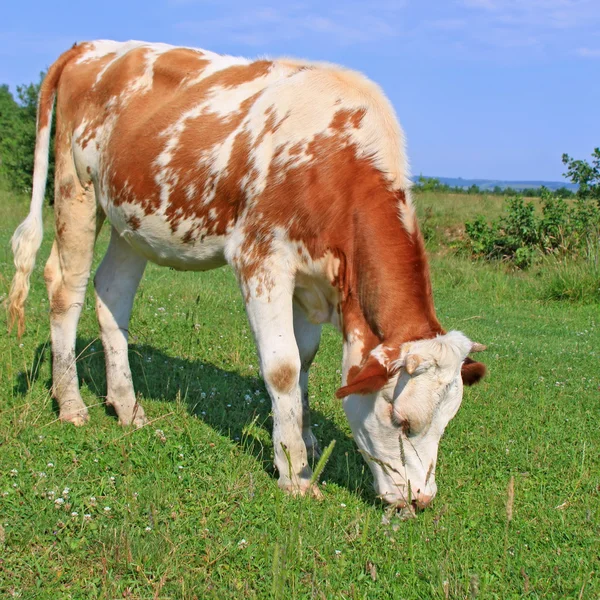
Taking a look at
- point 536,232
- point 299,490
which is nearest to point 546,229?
point 536,232

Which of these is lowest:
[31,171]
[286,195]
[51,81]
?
[31,171]

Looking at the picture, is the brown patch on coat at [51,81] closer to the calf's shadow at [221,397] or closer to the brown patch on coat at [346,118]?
the calf's shadow at [221,397]

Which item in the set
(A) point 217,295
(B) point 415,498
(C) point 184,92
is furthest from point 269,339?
(A) point 217,295

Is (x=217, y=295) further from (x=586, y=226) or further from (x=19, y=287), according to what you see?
(x=586, y=226)

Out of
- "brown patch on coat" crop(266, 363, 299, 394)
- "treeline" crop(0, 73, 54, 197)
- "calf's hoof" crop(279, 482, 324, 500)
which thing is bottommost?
"treeline" crop(0, 73, 54, 197)

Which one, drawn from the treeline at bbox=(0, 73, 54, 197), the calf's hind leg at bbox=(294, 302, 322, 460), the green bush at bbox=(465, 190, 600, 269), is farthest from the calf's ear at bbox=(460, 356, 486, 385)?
the treeline at bbox=(0, 73, 54, 197)

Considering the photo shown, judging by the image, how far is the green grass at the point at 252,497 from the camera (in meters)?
3.48

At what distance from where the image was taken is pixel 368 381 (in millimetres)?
3859

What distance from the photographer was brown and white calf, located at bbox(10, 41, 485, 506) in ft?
13.6

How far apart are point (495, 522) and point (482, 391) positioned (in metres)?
2.57

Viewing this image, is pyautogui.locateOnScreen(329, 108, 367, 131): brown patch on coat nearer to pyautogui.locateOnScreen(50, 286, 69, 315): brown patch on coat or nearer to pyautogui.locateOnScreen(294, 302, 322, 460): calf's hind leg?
pyautogui.locateOnScreen(294, 302, 322, 460): calf's hind leg

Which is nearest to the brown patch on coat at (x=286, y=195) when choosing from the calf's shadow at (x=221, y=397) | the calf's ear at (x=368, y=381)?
the calf's ear at (x=368, y=381)

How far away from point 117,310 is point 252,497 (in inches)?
92.6

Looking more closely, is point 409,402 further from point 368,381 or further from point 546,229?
point 546,229
